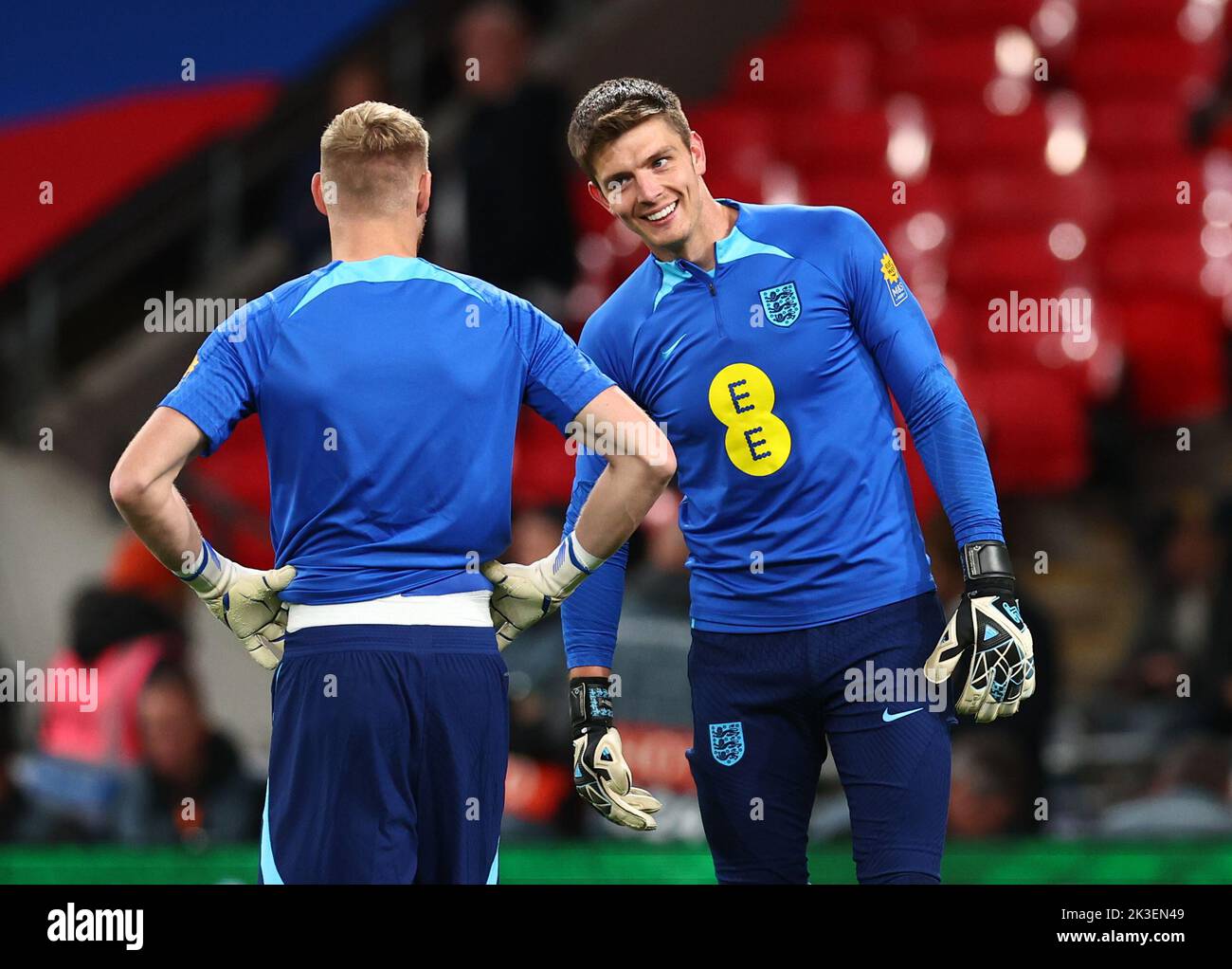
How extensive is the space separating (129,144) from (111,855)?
436cm

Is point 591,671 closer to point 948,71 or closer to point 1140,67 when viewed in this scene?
point 948,71

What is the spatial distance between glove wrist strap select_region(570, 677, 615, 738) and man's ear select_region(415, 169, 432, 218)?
0.95 metres

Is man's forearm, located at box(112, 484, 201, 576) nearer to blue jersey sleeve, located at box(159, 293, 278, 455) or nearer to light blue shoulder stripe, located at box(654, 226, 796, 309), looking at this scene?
blue jersey sleeve, located at box(159, 293, 278, 455)

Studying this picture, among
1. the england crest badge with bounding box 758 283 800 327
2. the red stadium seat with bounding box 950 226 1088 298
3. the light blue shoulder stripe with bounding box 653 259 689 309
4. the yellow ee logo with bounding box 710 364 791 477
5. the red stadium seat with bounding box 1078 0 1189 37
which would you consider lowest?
the yellow ee logo with bounding box 710 364 791 477

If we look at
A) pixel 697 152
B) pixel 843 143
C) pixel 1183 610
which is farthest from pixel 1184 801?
pixel 843 143

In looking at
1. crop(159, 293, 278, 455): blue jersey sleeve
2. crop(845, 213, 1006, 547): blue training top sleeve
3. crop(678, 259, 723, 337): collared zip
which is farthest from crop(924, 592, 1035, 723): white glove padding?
crop(159, 293, 278, 455): blue jersey sleeve

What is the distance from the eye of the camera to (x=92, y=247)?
24.7 ft

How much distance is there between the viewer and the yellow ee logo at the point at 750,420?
3309 millimetres

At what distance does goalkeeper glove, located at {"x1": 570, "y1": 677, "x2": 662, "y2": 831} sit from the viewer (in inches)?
131

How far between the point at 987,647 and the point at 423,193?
121cm

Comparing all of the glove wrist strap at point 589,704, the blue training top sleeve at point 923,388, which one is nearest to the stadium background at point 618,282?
the glove wrist strap at point 589,704

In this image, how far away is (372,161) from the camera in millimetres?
2994
